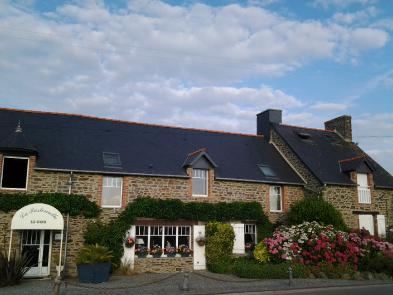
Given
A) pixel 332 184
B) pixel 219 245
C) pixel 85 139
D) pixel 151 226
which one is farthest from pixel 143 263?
pixel 332 184

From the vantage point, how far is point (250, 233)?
A: 2006cm

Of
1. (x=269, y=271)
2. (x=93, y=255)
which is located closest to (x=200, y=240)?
(x=269, y=271)

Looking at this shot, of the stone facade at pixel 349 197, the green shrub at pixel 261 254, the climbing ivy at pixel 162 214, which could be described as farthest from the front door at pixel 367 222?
the green shrub at pixel 261 254

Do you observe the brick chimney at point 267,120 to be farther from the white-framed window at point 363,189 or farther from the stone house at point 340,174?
the white-framed window at point 363,189

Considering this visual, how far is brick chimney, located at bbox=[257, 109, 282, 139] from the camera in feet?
85.3

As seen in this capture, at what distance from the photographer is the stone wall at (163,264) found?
1739cm

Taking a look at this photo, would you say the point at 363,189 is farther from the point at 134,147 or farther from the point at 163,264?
the point at 134,147

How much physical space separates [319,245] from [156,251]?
23.4ft

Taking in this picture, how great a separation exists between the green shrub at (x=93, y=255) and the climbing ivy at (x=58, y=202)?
205 centimetres

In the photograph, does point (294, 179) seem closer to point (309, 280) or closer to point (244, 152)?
point (244, 152)

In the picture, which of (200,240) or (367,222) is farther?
(367,222)

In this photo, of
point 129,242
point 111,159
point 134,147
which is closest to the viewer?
point 129,242

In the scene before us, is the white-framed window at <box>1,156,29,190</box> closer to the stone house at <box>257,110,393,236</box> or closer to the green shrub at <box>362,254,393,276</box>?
the stone house at <box>257,110,393,236</box>

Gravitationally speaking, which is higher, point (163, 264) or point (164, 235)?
point (164, 235)
